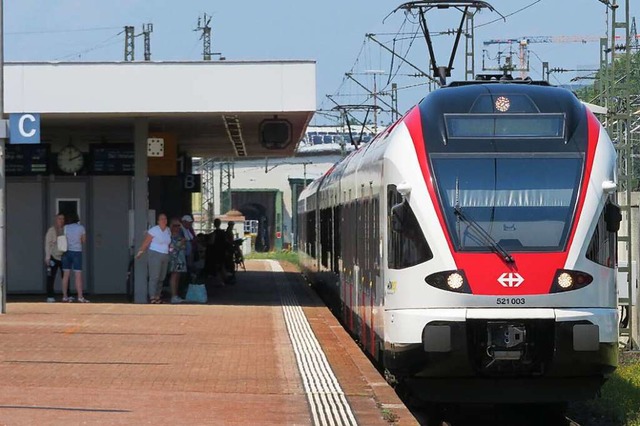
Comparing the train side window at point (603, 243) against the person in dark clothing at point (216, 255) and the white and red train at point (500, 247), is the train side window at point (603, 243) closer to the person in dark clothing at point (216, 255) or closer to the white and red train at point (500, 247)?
the white and red train at point (500, 247)

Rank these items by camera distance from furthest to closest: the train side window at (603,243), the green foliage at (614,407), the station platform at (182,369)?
the green foliage at (614,407), the train side window at (603,243), the station platform at (182,369)

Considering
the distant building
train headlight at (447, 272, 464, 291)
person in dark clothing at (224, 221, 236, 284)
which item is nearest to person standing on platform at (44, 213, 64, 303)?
person in dark clothing at (224, 221, 236, 284)

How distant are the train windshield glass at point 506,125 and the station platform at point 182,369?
2438mm

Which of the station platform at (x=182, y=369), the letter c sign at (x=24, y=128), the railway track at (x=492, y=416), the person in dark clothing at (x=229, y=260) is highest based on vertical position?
the letter c sign at (x=24, y=128)

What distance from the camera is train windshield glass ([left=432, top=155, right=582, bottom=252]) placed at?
39.1ft

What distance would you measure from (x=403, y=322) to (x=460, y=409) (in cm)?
290

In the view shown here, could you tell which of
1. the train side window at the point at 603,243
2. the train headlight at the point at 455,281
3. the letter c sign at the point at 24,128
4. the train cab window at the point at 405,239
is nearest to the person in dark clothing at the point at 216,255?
the letter c sign at the point at 24,128

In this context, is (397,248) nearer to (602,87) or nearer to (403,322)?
(403,322)

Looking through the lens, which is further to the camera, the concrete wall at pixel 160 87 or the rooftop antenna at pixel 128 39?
the rooftop antenna at pixel 128 39

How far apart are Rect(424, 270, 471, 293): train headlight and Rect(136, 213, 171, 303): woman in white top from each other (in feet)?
38.7

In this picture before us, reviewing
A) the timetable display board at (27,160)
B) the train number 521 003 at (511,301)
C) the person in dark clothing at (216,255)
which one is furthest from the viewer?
the person in dark clothing at (216,255)

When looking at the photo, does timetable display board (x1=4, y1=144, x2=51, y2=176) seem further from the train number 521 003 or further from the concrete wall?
the train number 521 003

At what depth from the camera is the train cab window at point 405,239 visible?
473 inches

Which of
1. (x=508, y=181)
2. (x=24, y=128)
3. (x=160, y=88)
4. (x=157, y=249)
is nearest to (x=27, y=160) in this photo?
(x=157, y=249)
